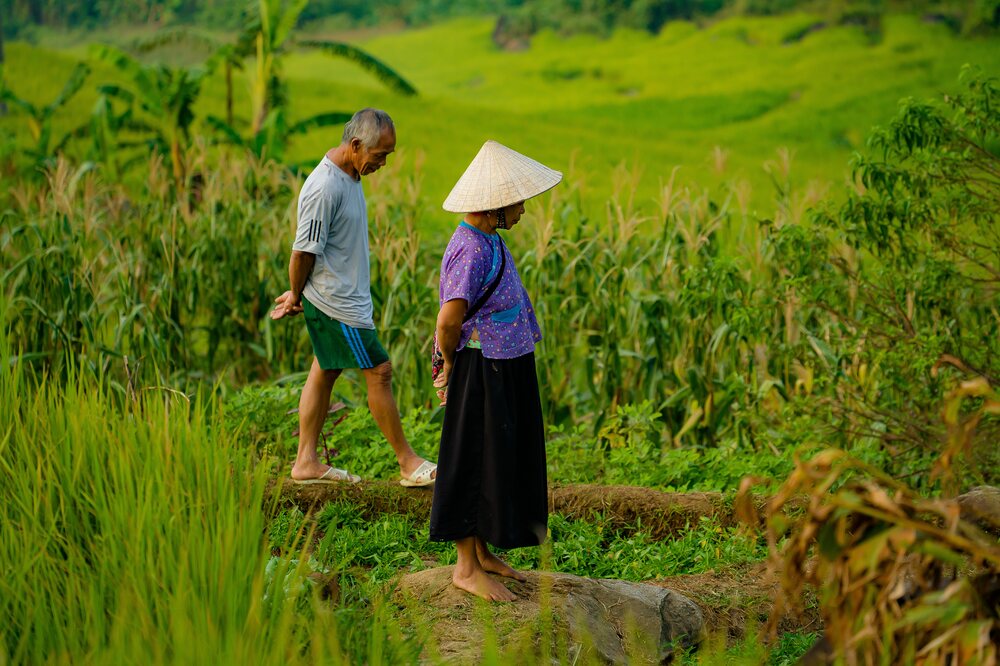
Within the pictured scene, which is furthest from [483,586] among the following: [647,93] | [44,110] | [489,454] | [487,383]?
[647,93]

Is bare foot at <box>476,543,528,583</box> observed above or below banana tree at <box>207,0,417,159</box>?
below

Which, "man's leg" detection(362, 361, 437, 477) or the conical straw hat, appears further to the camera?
"man's leg" detection(362, 361, 437, 477)

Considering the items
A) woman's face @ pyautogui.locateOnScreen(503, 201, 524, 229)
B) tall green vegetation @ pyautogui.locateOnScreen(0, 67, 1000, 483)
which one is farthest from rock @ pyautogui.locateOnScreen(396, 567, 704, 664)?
tall green vegetation @ pyautogui.locateOnScreen(0, 67, 1000, 483)

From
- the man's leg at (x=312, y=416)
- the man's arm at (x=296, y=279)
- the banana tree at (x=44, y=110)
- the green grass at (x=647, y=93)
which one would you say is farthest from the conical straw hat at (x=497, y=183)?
the green grass at (x=647, y=93)

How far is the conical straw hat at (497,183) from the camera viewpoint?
11.5ft

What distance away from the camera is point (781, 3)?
23.6 metres

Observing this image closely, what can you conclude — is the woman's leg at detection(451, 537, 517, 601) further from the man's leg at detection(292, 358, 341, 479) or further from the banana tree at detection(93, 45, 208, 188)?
the banana tree at detection(93, 45, 208, 188)

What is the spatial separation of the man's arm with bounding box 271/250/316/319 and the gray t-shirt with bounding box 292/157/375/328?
0.03 meters

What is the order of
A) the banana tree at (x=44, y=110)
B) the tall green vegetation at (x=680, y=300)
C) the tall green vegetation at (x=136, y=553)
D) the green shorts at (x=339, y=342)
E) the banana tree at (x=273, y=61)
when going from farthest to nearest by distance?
the banana tree at (x=44, y=110) < the banana tree at (x=273, y=61) < the tall green vegetation at (x=680, y=300) < the green shorts at (x=339, y=342) < the tall green vegetation at (x=136, y=553)

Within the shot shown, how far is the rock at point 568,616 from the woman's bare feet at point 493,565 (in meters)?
0.02

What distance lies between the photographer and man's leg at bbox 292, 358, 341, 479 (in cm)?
466

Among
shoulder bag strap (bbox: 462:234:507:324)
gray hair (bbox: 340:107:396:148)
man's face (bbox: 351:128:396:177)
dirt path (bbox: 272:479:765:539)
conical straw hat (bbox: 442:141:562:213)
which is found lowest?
dirt path (bbox: 272:479:765:539)

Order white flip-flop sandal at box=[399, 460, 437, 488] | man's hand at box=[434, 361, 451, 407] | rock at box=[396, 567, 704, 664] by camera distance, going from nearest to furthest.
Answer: rock at box=[396, 567, 704, 664] < man's hand at box=[434, 361, 451, 407] < white flip-flop sandal at box=[399, 460, 437, 488]

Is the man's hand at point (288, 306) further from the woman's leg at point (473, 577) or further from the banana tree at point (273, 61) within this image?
the banana tree at point (273, 61)
